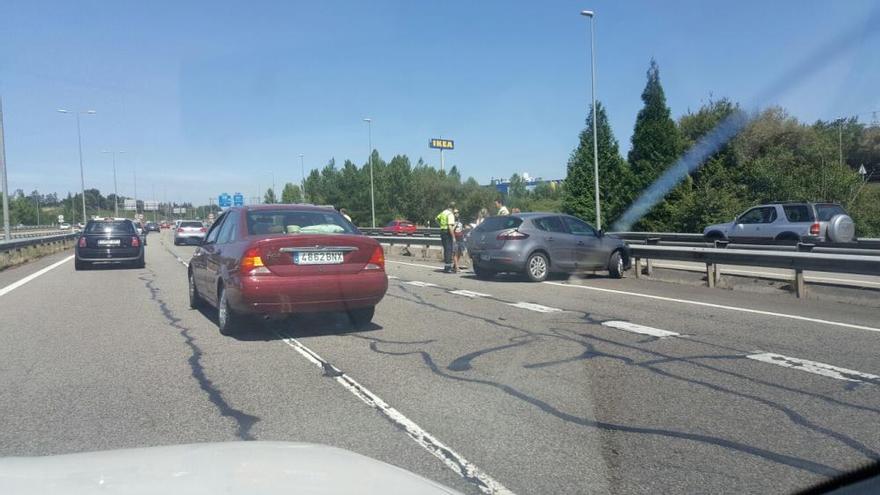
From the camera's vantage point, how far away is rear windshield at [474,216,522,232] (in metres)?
14.6

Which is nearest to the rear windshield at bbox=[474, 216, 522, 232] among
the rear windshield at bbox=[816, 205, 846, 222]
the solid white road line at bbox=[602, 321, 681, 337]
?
the solid white road line at bbox=[602, 321, 681, 337]

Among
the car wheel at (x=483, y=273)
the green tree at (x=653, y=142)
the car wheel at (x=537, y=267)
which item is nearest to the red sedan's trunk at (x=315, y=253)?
the car wheel at (x=537, y=267)

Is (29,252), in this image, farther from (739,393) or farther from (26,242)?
(739,393)

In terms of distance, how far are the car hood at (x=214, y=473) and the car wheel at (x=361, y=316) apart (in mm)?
6077

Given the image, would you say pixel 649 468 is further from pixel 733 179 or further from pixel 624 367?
pixel 733 179

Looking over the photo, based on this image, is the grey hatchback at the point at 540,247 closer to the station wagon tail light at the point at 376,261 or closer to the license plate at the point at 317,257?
the station wagon tail light at the point at 376,261

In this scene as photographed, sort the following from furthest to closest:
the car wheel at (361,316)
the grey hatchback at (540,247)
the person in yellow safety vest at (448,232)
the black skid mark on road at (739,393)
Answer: the person in yellow safety vest at (448,232) → the grey hatchback at (540,247) → the car wheel at (361,316) → the black skid mark on road at (739,393)

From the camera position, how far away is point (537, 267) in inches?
571

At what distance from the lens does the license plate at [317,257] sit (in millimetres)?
8062

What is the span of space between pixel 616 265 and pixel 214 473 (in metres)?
13.5

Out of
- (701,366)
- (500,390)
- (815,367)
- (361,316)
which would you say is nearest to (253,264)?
(361,316)

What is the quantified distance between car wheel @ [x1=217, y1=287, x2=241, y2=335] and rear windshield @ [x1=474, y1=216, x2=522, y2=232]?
716cm

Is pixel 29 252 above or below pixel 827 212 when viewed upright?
below

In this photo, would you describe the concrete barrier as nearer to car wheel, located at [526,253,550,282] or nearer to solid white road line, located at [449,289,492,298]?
solid white road line, located at [449,289,492,298]
